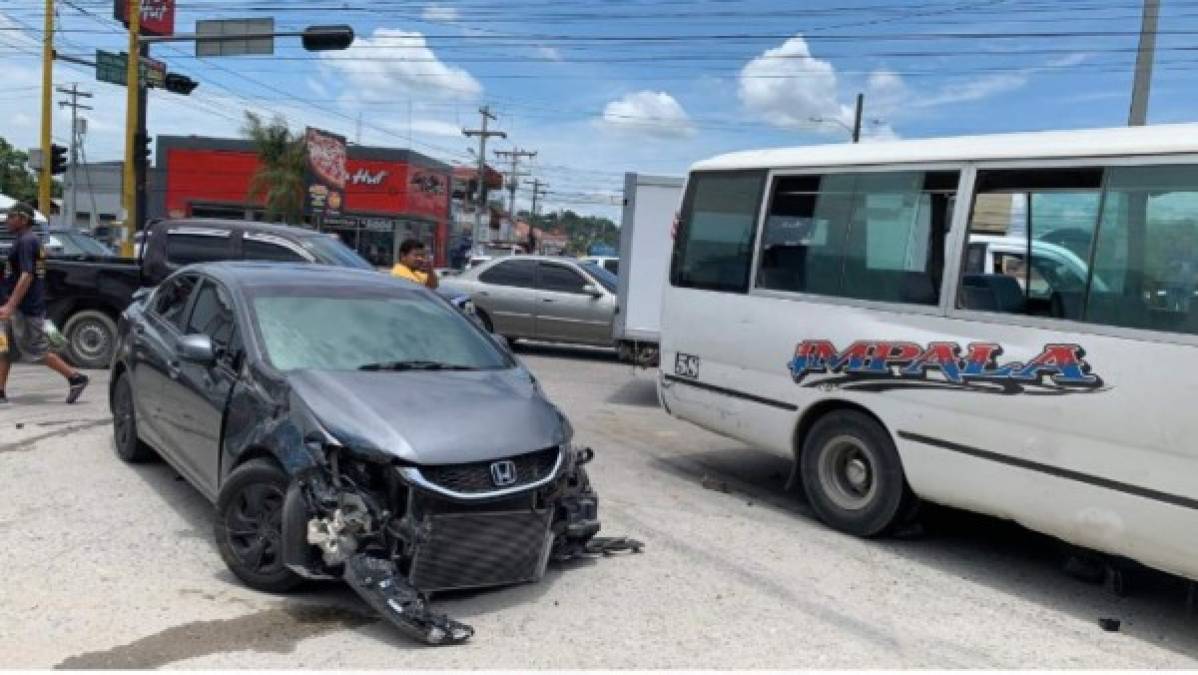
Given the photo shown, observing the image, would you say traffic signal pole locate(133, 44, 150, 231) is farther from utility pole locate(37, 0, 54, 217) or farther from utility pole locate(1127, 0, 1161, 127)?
utility pole locate(1127, 0, 1161, 127)

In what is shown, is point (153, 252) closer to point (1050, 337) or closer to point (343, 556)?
point (343, 556)

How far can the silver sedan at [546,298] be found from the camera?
15.0 metres

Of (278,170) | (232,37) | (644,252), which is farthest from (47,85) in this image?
(278,170)

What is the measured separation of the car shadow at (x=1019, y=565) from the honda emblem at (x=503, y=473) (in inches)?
105

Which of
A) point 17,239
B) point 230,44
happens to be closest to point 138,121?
point 230,44

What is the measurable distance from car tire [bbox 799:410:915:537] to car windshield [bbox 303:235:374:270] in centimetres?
598

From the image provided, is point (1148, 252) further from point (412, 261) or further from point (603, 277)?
point (603, 277)

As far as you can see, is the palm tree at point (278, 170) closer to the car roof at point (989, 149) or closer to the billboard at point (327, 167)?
the billboard at point (327, 167)

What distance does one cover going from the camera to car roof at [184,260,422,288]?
579cm

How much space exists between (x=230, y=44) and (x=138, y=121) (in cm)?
234

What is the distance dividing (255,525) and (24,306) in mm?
5955

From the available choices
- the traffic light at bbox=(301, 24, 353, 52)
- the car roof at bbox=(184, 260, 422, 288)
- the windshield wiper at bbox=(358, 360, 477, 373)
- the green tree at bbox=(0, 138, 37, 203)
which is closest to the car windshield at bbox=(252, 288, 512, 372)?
the windshield wiper at bbox=(358, 360, 477, 373)

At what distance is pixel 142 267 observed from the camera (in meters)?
11.2

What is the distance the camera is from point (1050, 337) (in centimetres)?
510
